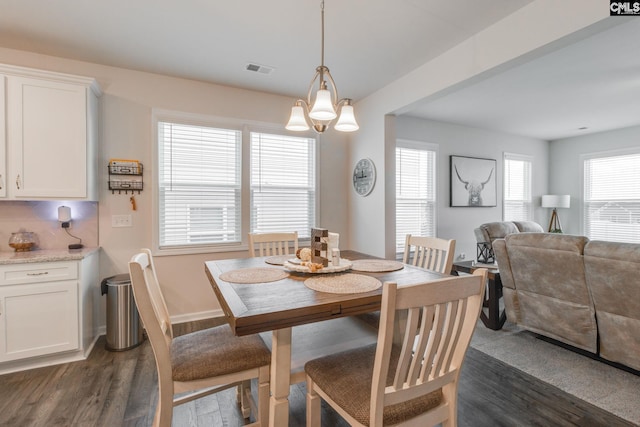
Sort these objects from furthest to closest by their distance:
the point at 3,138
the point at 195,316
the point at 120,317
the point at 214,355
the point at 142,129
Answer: the point at 195,316 < the point at 142,129 < the point at 120,317 < the point at 3,138 < the point at 214,355

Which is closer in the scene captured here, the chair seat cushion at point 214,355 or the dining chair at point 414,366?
the dining chair at point 414,366

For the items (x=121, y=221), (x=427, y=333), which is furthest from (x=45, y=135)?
(x=427, y=333)

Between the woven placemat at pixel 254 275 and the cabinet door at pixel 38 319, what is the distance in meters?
1.62

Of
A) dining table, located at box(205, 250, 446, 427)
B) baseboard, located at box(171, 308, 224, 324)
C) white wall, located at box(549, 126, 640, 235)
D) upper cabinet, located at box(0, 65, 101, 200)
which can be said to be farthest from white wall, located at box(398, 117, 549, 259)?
upper cabinet, located at box(0, 65, 101, 200)

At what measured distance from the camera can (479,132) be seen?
5395mm

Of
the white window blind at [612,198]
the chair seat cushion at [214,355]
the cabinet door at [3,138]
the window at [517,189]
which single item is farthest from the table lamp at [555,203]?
the cabinet door at [3,138]

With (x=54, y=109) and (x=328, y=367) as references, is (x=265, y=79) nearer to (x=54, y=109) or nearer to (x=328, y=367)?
(x=54, y=109)

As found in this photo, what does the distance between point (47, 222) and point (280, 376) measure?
2.85m

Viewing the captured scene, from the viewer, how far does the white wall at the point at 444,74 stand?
1920 mm

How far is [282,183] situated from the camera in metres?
3.87

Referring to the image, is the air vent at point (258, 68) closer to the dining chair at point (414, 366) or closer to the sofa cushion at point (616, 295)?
the dining chair at point (414, 366)

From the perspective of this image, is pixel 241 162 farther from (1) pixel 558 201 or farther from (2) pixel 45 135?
(1) pixel 558 201

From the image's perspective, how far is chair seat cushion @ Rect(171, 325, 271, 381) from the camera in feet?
4.62

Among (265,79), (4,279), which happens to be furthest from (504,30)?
(4,279)
